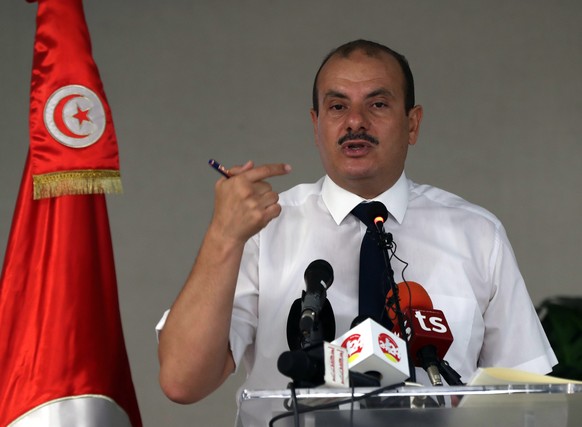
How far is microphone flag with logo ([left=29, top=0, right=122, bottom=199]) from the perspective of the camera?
2793 millimetres

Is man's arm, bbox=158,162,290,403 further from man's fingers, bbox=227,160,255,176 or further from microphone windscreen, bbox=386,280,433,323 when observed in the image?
microphone windscreen, bbox=386,280,433,323

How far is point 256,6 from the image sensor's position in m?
4.52

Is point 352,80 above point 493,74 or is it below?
below

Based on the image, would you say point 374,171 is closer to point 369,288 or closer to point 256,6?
point 369,288

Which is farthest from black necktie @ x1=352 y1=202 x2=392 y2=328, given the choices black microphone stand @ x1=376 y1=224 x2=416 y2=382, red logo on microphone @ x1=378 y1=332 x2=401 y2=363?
red logo on microphone @ x1=378 y1=332 x2=401 y2=363

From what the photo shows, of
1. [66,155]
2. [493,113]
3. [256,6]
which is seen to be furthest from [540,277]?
[66,155]

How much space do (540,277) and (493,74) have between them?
94cm

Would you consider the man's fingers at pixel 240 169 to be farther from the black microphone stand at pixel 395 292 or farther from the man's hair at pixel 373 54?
the man's hair at pixel 373 54

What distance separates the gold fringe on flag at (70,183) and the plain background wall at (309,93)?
5.26 ft

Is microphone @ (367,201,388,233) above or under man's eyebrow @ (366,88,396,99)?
under

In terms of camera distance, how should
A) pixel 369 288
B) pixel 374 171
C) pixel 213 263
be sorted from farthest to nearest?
pixel 374 171
pixel 369 288
pixel 213 263

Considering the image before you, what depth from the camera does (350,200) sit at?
109 inches

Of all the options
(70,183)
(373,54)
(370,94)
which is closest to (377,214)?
(370,94)

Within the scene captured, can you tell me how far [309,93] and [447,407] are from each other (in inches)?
117
